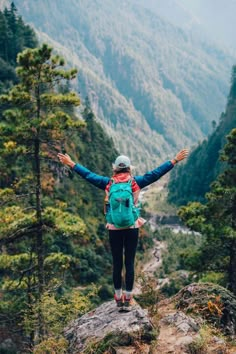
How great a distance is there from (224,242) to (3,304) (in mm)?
10529

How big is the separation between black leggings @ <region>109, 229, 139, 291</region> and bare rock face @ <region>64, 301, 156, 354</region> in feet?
2.02

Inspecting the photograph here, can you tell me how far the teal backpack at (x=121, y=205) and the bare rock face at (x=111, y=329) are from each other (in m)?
1.77

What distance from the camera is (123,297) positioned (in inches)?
339

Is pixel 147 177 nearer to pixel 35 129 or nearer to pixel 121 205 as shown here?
pixel 121 205

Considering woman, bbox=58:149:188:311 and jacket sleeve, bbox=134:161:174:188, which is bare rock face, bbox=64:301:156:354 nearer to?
woman, bbox=58:149:188:311

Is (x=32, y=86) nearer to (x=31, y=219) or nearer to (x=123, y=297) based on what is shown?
(x=31, y=219)

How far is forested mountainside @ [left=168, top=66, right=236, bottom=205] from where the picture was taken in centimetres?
13312

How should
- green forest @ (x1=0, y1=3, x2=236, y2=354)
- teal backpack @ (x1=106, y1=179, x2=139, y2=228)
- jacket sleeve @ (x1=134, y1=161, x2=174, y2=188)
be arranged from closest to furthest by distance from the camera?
teal backpack @ (x1=106, y1=179, x2=139, y2=228) < jacket sleeve @ (x1=134, y1=161, x2=174, y2=188) < green forest @ (x1=0, y1=3, x2=236, y2=354)

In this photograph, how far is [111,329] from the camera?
7.56 meters

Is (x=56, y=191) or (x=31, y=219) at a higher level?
(x=31, y=219)

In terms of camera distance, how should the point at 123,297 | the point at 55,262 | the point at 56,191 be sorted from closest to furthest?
the point at 123,297
the point at 55,262
the point at 56,191

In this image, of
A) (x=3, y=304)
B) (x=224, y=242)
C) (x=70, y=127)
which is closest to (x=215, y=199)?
(x=224, y=242)

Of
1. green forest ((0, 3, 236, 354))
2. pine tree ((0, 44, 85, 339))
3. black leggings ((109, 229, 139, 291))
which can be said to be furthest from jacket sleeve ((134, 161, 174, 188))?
pine tree ((0, 44, 85, 339))

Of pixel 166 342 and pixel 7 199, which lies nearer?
pixel 166 342
